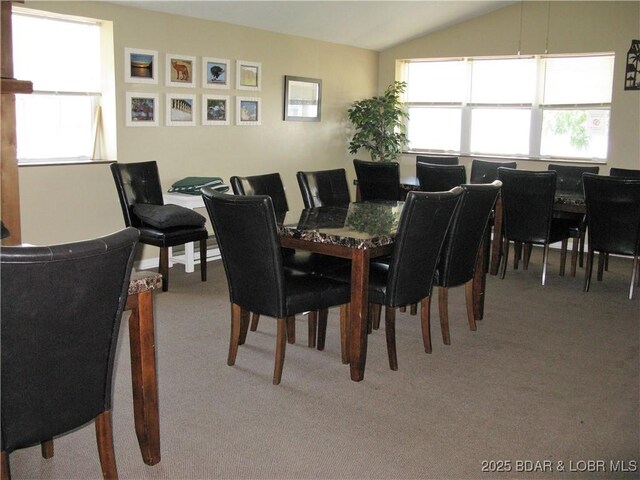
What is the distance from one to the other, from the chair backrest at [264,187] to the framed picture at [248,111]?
2.09m

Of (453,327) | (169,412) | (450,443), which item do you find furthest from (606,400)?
(169,412)

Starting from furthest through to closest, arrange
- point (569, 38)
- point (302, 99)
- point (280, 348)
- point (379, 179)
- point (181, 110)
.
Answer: point (302, 99), point (569, 38), point (181, 110), point (379, 179), point (280, 348)

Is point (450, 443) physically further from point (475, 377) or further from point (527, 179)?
point (527, 179)

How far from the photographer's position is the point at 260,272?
310 centimetres

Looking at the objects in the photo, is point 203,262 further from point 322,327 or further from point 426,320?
point 426,320

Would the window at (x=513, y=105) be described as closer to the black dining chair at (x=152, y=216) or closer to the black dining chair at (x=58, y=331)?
the black dining chair at (x=152, y=216)

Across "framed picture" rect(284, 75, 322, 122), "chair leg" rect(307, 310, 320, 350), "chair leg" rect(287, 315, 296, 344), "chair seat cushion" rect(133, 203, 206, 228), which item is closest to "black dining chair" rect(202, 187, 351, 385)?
"chair leg" rect(307, 310, 320, 350)

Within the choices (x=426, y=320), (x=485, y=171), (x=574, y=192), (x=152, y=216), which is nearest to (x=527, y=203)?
(x=574, y=192)

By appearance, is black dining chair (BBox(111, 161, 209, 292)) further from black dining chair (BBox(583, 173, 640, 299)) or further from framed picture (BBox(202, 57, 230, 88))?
black dining chair (BBox(583, 173, 640, 299))

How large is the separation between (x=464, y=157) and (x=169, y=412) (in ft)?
17.7

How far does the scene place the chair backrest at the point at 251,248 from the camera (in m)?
2.96

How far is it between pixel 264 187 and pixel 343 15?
3.01 metres

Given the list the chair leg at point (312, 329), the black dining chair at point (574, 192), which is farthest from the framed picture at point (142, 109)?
the black dining chair at point (574, 192)

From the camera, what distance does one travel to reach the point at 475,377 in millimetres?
3363
